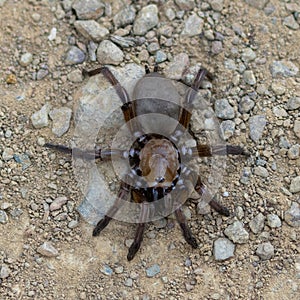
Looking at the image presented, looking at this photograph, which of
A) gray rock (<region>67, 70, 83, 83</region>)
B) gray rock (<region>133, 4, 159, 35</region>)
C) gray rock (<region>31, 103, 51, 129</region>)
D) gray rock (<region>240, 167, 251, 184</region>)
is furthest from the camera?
gray rock (<region>133, 4, 159, 35</region>)

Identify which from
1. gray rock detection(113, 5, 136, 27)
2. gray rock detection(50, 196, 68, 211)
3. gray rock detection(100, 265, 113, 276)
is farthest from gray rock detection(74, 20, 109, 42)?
gray rock detection(100, 265, 113, 276)

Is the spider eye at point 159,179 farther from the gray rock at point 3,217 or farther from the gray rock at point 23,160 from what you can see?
the gray rock at point 3,217

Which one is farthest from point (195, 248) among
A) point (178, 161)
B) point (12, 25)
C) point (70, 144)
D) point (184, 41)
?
point (12, 25)

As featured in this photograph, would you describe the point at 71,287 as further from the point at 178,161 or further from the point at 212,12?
the point at 212,12

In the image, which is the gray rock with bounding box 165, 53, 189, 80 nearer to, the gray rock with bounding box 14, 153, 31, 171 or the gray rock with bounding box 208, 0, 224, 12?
the gray rock with bounding box 208, 0, 224, 12

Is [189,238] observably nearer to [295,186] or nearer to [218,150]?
[218,150]
